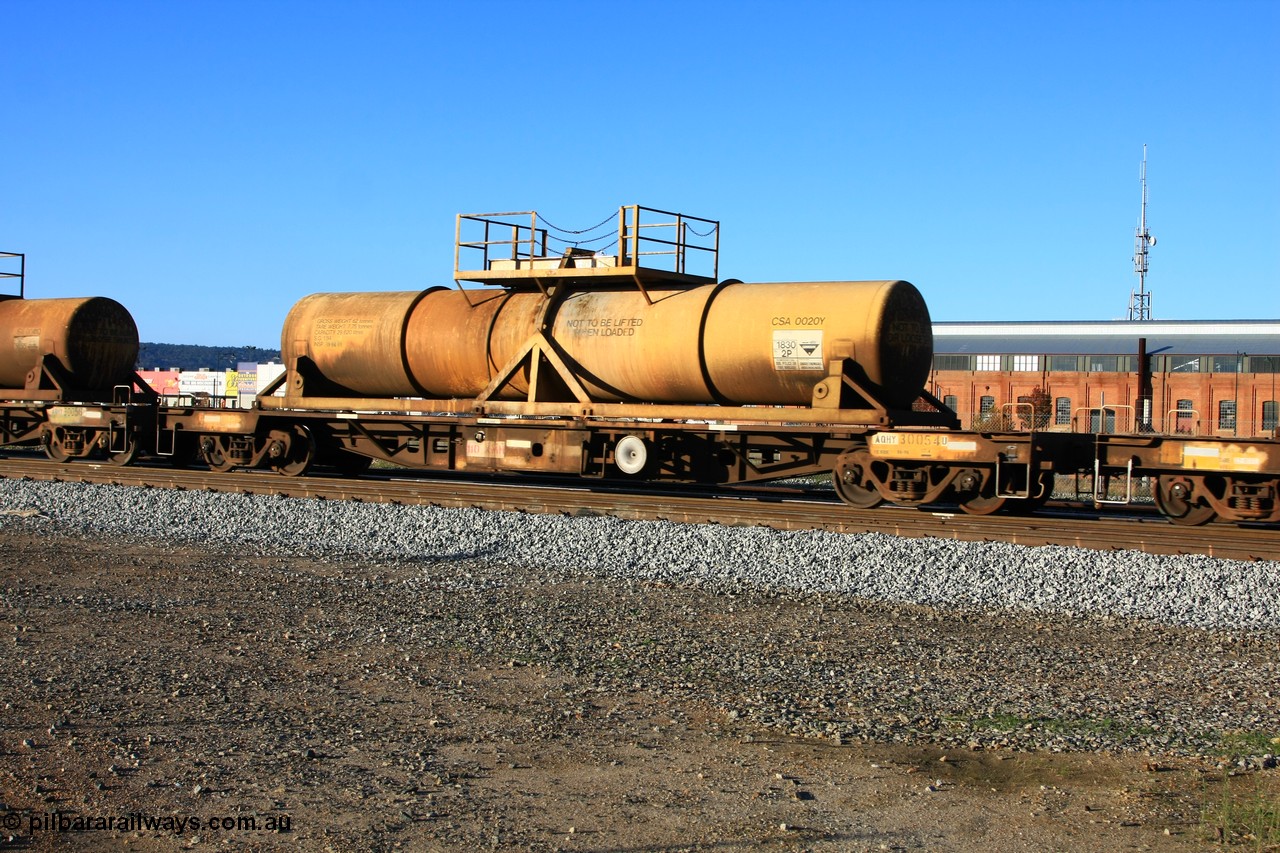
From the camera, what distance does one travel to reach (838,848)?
4.66 m

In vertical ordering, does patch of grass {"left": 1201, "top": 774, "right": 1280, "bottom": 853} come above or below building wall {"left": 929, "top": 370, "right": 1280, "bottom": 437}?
below

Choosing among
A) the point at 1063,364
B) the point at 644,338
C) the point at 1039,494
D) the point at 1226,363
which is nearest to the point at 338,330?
the point at 644,338

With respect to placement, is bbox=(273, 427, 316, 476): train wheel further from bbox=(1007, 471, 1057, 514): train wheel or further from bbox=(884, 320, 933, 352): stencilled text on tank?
bbox=(1007, 471, 1057, 514): train wheel

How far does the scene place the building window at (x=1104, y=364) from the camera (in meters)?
65.2

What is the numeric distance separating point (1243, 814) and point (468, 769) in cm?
334

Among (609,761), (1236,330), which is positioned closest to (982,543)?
(609,761)

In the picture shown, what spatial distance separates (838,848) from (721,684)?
2.56 m

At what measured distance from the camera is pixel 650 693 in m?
6.95

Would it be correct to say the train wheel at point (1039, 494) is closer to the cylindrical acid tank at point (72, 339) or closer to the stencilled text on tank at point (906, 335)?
the stencilled text on tank at point (906, 335)

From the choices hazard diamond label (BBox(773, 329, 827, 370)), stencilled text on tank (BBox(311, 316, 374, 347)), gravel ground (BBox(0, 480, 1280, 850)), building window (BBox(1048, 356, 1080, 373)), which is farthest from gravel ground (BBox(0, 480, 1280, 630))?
building window (BBox(1048, 356, 1080, 373))

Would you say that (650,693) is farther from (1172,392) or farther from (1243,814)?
(1172,392)

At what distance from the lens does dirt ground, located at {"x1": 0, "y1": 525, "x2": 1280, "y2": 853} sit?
477cm

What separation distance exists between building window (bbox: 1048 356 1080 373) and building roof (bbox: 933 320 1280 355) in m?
0.46

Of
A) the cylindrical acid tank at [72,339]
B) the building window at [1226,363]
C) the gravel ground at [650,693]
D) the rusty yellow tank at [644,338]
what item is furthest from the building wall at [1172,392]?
the gravel ground at [650,693]
